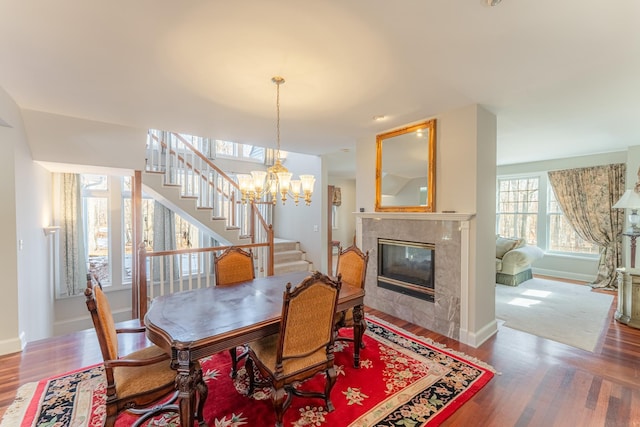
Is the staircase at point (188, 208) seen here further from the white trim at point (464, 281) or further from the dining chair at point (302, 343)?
the white trim at point (464, 281)

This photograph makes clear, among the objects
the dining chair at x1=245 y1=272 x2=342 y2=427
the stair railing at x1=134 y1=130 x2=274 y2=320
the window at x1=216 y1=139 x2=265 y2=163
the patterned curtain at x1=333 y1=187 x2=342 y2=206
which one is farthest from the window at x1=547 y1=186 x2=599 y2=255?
the window at x1=216 y1=139 x2=265 y2=163

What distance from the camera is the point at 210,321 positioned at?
5.99ft

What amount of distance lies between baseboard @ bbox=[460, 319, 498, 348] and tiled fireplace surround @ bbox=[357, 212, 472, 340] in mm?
63

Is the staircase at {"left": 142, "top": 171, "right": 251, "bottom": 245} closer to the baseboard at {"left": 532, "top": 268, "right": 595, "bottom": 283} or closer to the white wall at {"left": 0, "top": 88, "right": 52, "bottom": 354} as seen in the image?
the white wall at {"left": 0, "top": 88, "right": 52, "bottom": 354}

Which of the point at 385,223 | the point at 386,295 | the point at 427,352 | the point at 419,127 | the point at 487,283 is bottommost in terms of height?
the point at 427,352

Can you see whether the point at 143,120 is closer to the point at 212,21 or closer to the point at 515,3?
the point at 212,21

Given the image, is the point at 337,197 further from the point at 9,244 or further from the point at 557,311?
the point at 9,244

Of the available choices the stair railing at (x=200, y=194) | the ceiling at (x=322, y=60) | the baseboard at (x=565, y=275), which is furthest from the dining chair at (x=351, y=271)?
the baseboard at (x=565, y=275)

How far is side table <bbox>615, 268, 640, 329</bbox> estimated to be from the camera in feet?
11.0

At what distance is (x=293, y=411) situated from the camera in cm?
196

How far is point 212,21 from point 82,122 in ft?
9.19

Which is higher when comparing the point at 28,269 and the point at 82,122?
the point at 82,122

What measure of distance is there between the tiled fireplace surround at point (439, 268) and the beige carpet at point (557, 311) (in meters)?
0.95

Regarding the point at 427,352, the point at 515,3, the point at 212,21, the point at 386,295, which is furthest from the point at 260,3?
the point at 386,295
